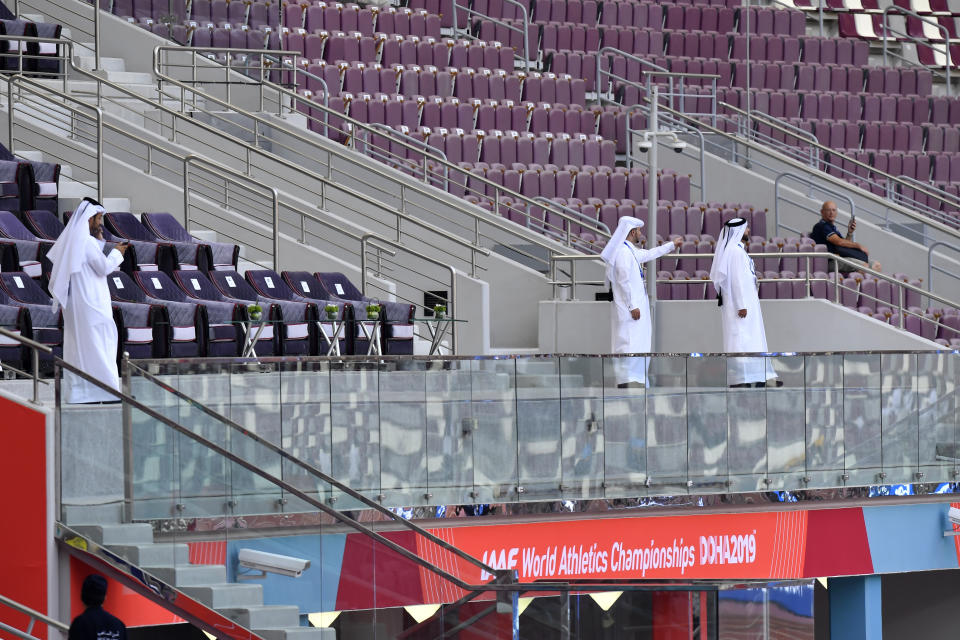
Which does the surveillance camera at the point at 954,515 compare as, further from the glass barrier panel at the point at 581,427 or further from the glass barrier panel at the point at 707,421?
the glass barrier panel at the point at 581,427

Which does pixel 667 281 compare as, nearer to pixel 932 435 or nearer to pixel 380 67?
pixel 932 435

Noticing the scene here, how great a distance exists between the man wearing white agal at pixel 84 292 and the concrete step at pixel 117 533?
1561mm

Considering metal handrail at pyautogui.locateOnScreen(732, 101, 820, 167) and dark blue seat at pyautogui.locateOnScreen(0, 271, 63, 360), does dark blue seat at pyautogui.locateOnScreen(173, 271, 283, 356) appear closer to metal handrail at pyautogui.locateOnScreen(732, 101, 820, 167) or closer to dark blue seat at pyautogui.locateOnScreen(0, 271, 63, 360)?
dark blue seat at pyautogui.locateOnScreen(0, 271, 63, 360)

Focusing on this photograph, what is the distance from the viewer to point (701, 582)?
19.9 ft

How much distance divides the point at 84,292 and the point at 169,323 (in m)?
1.22

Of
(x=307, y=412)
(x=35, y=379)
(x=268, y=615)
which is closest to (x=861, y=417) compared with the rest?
(x=307, y=412)

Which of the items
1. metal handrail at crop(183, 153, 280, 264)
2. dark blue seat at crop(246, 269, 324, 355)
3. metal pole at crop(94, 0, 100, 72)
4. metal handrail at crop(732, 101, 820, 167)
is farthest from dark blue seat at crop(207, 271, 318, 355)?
metal handrail at crop(732, 101, 820, 167)

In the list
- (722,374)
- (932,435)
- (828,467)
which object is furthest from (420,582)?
Answer: (932,435)

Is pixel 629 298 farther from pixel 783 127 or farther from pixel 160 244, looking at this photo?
A: pixel 783 127

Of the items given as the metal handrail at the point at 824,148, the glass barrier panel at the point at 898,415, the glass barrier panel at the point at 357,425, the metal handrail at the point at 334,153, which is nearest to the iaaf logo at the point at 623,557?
the glass barrier panel at the point at 357,425

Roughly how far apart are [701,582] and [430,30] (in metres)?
12.8

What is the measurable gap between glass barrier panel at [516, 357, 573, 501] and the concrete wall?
3782mm

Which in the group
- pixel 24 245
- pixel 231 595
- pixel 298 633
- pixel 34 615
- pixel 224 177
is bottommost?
pixel 298 633

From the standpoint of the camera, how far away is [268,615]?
7.37 m
